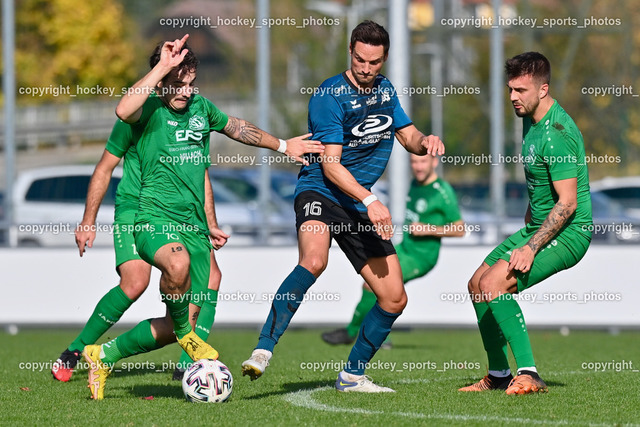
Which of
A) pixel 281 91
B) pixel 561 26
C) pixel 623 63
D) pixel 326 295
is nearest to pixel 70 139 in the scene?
pixel 281 91

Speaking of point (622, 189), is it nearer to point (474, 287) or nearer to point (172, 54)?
point (474, 287)

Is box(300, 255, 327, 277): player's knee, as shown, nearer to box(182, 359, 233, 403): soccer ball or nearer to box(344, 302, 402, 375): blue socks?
box(344, 302, 402, 375): blue socks

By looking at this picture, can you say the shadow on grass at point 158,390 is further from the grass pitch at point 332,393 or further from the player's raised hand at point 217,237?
the player's raised hand at point 217,237

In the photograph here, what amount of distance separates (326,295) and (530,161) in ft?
21.7

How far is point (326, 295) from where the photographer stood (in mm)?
13586

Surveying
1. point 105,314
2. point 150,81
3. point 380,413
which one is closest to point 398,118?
point 150,81

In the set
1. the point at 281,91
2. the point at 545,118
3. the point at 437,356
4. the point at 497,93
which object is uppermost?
the point at 281,91

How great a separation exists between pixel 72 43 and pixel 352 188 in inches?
1376

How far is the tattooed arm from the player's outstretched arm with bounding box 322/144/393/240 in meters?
0.89

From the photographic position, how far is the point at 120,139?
7484mm

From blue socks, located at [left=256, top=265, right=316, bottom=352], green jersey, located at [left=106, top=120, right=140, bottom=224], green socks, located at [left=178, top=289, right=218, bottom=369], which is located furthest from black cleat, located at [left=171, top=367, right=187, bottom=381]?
blue socks, located at [left=256, top=265, right=316, bottom=352]

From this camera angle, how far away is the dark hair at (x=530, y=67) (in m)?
7.15

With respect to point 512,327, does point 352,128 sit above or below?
above

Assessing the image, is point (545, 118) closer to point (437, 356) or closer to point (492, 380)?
point (492, 380)
